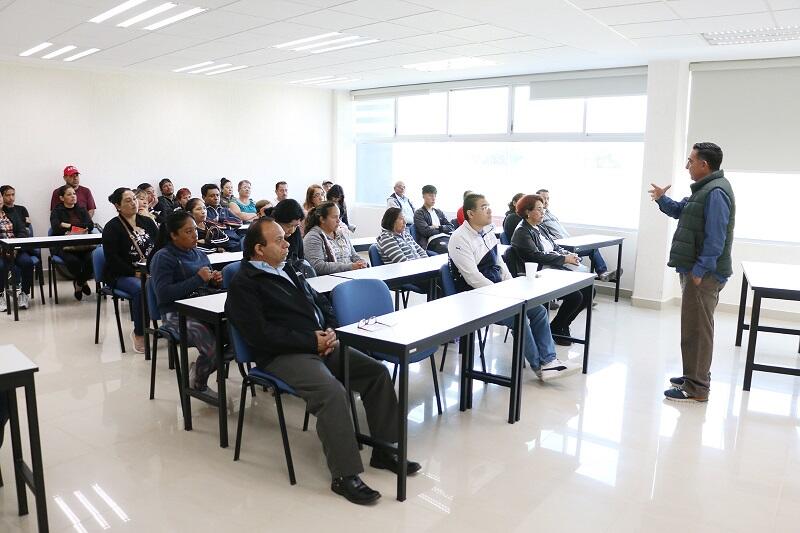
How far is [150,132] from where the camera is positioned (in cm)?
879

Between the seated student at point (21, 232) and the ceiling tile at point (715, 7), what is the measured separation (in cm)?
645

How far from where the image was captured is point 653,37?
555 centimetres

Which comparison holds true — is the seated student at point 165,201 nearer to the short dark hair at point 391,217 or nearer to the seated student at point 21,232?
the seated student at point 21,232

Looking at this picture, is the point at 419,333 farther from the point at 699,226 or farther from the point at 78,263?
the point at 78,263

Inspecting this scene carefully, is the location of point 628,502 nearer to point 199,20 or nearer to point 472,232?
point 472,232

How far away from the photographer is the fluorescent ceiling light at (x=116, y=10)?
4605 mm

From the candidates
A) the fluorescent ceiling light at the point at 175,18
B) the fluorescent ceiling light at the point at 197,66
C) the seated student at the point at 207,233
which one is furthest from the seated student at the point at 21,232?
the fluorescent ceiling light at the point at 175,18

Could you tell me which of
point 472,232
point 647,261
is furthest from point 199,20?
point 647,261

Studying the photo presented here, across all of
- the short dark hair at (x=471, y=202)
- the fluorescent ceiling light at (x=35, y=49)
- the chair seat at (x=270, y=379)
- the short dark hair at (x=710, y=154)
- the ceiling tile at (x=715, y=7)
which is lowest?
the chair seat at (x=270, y=379)

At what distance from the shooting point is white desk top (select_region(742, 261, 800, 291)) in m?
4.35

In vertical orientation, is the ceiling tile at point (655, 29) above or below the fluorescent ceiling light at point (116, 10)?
above

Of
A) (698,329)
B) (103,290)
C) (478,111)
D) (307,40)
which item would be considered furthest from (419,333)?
(478,111)

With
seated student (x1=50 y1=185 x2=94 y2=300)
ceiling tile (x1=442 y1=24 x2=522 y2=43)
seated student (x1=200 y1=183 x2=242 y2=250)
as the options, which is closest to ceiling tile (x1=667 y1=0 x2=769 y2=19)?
ceiling tile (x1=442 y1=24 x2=522 y2=43)

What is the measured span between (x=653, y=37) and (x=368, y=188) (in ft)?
20.6
